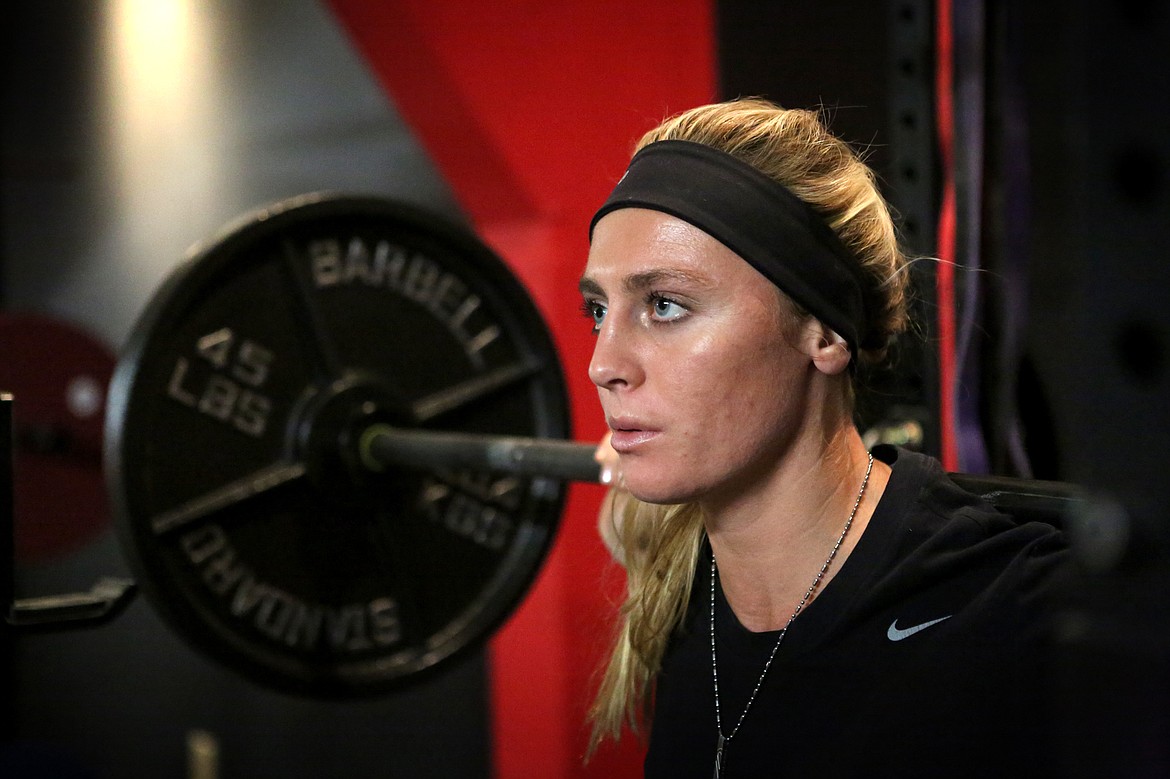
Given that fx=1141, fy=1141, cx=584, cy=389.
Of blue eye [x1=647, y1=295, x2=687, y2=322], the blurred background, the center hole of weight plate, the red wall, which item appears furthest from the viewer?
the red wall

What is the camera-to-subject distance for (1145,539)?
271mm

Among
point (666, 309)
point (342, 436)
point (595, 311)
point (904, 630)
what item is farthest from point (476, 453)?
point (904, 630)

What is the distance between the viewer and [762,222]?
1128mm

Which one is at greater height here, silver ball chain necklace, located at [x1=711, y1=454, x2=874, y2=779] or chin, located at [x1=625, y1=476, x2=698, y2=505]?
chin, located at [x1=625, y1=476, x2=698, y2=505]

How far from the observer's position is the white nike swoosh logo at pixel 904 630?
1.11m

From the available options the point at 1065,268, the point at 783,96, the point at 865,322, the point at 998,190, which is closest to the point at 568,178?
the point at 783,96

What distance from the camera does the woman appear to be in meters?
1.10

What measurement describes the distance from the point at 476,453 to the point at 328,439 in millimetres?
264

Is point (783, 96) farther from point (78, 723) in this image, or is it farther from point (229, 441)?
point (78, 723)

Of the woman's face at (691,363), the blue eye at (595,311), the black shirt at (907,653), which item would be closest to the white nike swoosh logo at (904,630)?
the black shirt at (907,653)

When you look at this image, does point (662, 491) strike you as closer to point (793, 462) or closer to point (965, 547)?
point (793, 462)

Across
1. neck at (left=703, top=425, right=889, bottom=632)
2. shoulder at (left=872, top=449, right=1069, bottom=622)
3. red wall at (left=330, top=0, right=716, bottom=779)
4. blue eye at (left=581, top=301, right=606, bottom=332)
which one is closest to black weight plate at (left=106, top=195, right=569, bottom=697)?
red wall at (left=330, top=0, right=716, bottom=779)

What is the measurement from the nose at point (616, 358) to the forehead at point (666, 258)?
5 centimetres

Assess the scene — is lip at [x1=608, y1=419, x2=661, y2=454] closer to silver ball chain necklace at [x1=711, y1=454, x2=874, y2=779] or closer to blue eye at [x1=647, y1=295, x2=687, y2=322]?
blue eye at [x1=647, y1=295, x2=687, y2=322]
